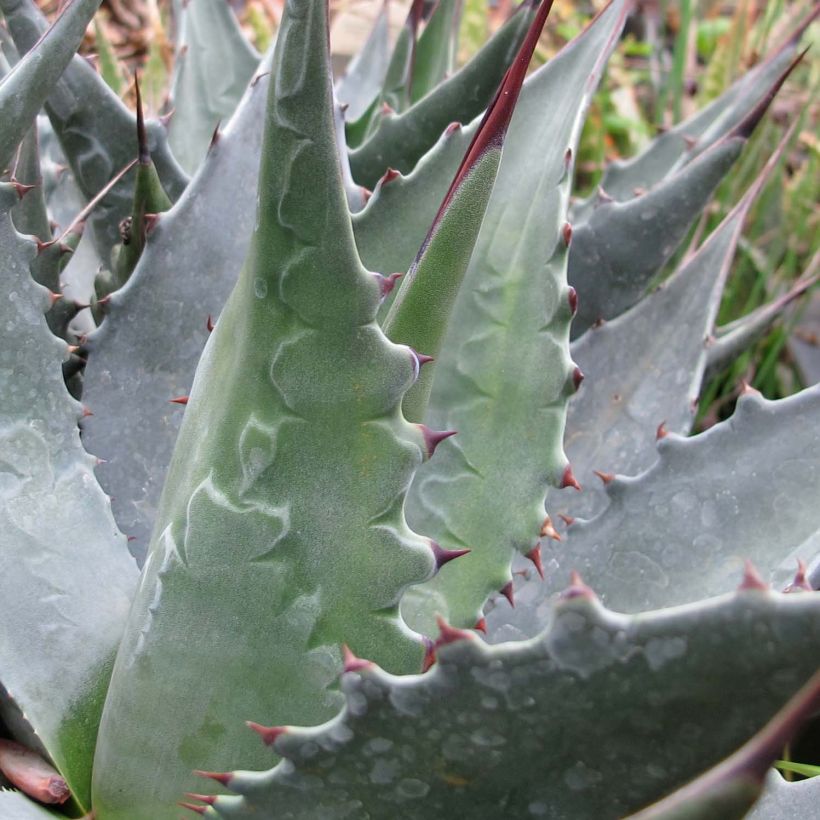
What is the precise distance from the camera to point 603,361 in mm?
922

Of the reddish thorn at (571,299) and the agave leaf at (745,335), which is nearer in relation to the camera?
the reddish thorn at (571,299)

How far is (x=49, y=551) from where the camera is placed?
0.66 metres

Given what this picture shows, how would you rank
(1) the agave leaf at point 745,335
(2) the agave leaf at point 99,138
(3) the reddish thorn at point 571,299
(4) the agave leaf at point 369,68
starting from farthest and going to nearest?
(4) the agave leaf at point 369,68
(1) the agave leaf at point 745,335
(2) the agave leaf at point 99,138
(3) the reddish thorn at point 571,299

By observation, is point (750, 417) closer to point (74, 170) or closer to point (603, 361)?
point (603, 361)

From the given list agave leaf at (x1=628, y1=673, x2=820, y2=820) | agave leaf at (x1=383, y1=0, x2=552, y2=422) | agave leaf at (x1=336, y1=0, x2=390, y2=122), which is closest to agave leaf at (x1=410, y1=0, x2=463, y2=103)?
agave leaf at (x1=336, y1=0, x2=390, y2=122)

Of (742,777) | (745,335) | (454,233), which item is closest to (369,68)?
(745,335)

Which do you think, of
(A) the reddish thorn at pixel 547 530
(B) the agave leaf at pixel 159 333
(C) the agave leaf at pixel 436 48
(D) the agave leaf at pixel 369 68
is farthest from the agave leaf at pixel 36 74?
(D) the agave leaf at pixel 369 68

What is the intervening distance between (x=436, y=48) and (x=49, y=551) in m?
0.70

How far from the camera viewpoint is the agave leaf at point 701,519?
0.72 meters

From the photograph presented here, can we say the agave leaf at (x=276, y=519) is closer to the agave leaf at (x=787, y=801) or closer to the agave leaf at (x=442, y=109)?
the agave leaf at (x=787, y=801)

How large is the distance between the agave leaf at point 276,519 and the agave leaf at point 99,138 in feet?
1.25

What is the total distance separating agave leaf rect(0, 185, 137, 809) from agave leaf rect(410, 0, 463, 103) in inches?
21.8

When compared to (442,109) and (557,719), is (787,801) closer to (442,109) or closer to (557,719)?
(557,719)

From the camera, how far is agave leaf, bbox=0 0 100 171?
1.95 ft
